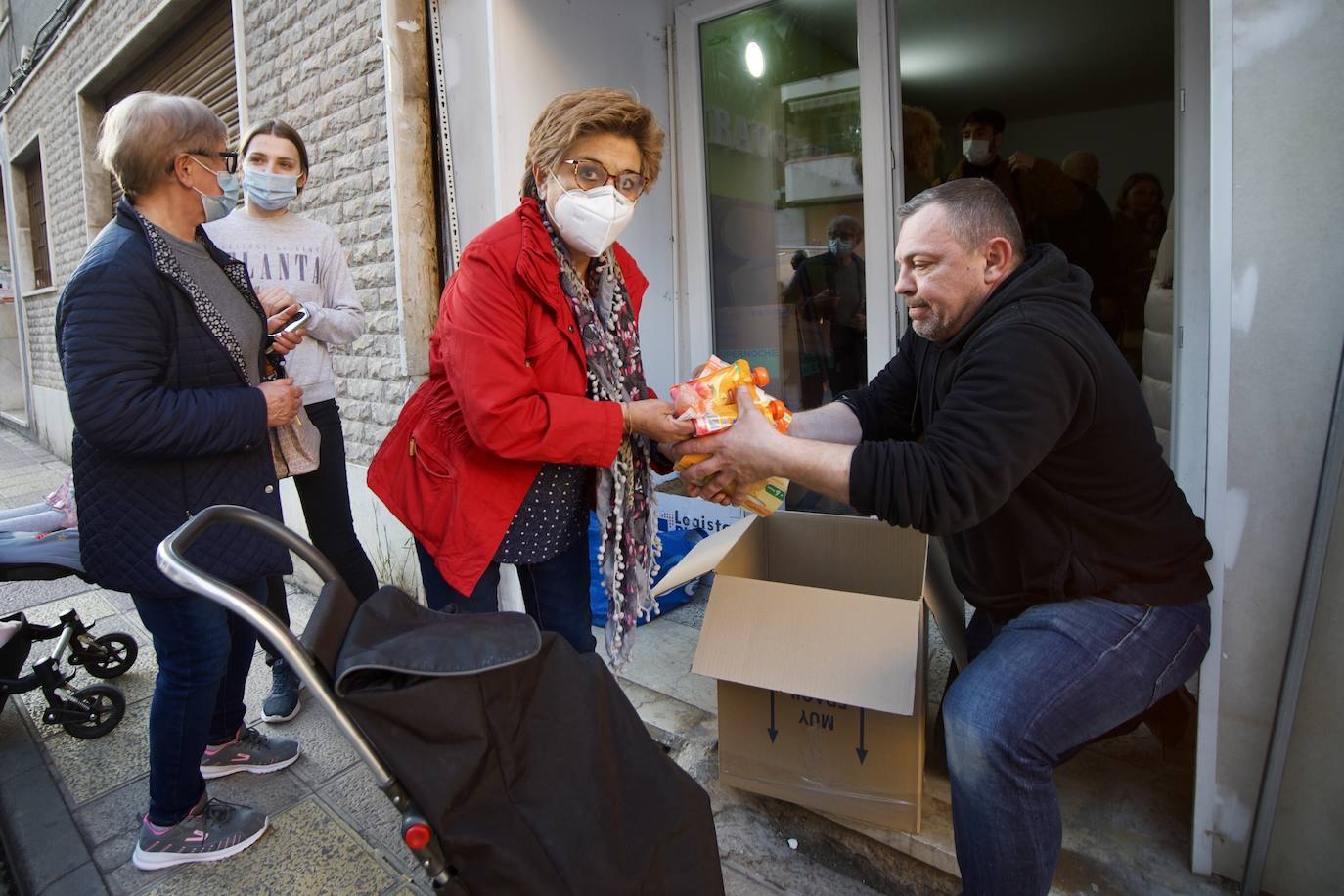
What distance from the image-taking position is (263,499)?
81.2 inches

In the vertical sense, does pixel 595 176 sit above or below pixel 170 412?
above

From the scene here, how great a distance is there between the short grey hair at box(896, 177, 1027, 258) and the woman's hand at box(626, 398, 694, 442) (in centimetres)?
76

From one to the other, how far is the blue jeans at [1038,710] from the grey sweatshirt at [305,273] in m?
2.32

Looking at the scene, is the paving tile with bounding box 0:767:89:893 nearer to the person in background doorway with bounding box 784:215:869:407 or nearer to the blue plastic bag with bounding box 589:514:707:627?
the blue plastic bag with bounding box 589:514:707:627

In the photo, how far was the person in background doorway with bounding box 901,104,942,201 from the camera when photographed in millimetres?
3717

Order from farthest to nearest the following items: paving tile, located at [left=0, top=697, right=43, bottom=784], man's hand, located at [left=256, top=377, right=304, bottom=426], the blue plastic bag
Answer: the blue plastic bag → paving tile, located at [left=0, top=697, right=43, bottom=784] → man's hand, located at [left=256, top=377, right=304, bottom=426]

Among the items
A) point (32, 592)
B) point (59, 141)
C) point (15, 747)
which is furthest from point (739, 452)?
point (59, 141)

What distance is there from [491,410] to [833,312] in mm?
2471

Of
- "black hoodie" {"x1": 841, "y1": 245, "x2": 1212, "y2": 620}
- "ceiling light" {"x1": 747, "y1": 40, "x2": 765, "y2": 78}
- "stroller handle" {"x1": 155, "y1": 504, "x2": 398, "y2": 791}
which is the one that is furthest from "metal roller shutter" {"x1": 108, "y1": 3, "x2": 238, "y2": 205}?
"black hoodie" {"x1": 841, "y1": 245, "x2": 1212, "y2": 620}

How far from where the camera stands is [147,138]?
6.15ft

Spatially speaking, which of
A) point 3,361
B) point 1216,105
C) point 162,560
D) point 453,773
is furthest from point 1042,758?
point 3,361

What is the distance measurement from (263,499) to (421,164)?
230cm

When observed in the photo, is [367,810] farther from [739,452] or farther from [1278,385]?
[1278,385]

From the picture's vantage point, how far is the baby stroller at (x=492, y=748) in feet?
3.61
